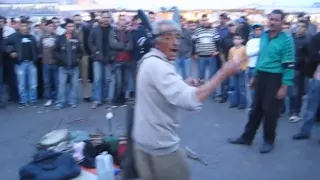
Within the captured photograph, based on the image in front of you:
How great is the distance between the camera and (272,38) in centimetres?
589

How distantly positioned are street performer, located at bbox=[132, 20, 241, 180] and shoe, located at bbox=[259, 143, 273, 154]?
Result: 3314 mm

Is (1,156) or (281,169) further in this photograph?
(1,156)

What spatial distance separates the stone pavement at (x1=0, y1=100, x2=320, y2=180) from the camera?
224 inches

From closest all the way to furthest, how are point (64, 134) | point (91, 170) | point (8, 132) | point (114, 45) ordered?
point (91, 170) → point (64, 134) → point (8, 132) → point (114, 45)

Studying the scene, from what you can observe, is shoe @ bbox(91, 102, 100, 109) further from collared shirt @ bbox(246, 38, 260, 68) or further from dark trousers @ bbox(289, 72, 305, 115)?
dark trousers @ bbox(289, 72, 305, 115)

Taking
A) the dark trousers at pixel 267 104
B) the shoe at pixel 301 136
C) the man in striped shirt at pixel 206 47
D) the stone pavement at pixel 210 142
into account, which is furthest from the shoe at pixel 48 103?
the shoe at pixel 301 136

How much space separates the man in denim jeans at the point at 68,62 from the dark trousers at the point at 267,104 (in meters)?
4.19

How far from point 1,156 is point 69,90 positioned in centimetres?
313

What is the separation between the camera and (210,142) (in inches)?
272

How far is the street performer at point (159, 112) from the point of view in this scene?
9.64 feet

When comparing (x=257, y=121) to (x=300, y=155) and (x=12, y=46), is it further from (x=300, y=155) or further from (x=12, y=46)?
(x=12, y=46)

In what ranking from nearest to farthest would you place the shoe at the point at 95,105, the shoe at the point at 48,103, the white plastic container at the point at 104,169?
1. the white plastic container at the point at 104,169
2. the shoe at the point at 95,105
3. the shoe at the point at 48,103

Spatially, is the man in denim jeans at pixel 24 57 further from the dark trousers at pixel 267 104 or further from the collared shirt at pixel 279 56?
the collared shirt at pixel 279 56

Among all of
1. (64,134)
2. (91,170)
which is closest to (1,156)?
(64,134)
